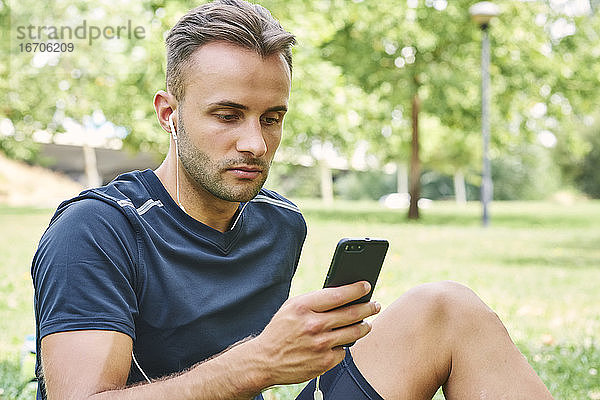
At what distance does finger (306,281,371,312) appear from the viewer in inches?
58.8

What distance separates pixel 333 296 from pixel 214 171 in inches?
23.3

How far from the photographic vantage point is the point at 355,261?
159 centimetres

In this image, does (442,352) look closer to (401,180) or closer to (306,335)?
(306,335)

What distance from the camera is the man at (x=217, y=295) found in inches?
60.1

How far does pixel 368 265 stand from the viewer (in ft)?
5.37

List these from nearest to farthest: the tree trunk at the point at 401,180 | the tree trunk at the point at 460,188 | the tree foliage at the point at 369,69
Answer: the tree foliage at the point at 369,69 → the tree trunk at the point at 460,188 → the tree trunk at the point at 401,180

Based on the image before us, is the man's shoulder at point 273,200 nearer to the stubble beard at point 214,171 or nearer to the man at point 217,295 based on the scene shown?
the man at point 217,295

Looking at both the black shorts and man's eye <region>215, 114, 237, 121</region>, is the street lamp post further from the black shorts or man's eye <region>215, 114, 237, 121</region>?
man's eye <region>215, 114, 237, 121</region>

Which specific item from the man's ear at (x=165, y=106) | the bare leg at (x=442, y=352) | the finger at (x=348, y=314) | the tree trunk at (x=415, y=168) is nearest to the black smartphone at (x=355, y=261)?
the finger at (x=348, y=314)

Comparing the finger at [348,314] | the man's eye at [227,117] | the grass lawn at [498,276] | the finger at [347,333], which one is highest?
the man's eye at [227,117]

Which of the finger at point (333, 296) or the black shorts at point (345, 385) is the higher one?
the finger at point (333, 296)

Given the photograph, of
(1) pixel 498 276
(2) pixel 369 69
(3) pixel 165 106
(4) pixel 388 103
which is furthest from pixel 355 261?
(4) pixel 388 103

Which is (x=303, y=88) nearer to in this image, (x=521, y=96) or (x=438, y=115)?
(x=438, y=115)

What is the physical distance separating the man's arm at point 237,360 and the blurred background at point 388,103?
11.7ft
